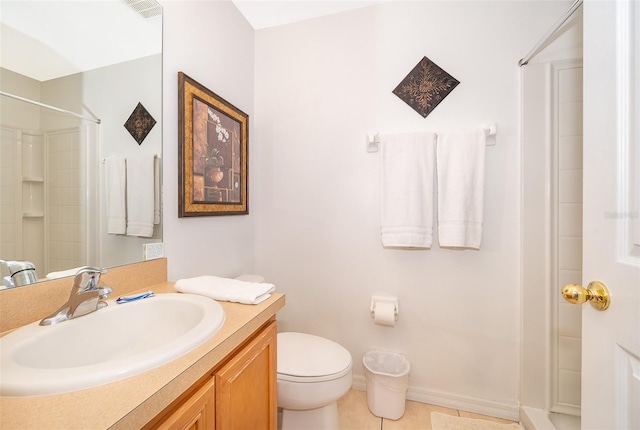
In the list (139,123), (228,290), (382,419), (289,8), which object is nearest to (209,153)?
(139,123)

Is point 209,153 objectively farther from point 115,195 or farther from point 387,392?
point 387,392

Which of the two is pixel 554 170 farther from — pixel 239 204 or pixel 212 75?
pixel 212 75

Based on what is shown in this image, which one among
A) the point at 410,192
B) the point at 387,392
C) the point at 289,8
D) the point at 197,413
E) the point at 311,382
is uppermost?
the point at 289,8

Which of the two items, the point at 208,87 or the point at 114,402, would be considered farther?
the point at 208,87

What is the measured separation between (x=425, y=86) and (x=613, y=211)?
1.26 meters

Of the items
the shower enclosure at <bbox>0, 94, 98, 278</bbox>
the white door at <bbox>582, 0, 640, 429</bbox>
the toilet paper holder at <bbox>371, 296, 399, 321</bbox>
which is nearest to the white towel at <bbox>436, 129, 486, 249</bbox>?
the toilet paper holder at <bbox>371, 296, 399, 321</bbox>

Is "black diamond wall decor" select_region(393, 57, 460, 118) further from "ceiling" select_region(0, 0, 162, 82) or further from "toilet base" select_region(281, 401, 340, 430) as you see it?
"toilet base" select_region(281, 401, 340, 430)

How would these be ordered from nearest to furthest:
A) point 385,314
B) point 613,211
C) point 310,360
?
1. point 613,211
2. point 310,360
3. point 385,314

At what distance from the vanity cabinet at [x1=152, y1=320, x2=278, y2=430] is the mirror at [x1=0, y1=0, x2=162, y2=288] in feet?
2.05

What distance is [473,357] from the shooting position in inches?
60.2

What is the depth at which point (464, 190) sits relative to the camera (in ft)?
4.69

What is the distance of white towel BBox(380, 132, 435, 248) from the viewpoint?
150 centimetres

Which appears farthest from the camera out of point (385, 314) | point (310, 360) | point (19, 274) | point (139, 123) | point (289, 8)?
point (289, 8)

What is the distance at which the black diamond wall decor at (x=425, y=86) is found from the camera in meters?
1.53
